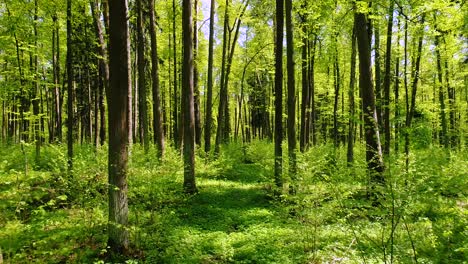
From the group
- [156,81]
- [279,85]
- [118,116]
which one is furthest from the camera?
[156,81]

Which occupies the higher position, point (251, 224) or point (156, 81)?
point (156, 81)

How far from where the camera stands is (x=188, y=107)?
32.0ft

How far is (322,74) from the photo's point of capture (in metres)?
24.1

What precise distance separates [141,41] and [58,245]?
7.95 meters

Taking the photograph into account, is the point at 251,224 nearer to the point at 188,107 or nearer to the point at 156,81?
the point at 188,107

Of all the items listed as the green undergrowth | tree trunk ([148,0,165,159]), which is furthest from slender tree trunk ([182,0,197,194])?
tree trunk ([148,0,165,159])

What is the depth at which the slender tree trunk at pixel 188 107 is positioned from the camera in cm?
974

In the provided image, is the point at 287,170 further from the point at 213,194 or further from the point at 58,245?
the point at 58,245

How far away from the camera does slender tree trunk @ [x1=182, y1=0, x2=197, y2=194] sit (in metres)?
9.74

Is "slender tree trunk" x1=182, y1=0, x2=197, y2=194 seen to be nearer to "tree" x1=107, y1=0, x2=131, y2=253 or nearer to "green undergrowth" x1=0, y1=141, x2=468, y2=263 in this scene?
"green undergrowth" x1=0, y1=141, x2=468, y2=263

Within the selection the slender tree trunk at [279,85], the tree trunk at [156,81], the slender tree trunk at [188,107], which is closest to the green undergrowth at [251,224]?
the slender tree trunk at [188,107]

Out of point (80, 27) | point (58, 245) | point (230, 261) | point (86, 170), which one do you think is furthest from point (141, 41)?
point (230, 261)

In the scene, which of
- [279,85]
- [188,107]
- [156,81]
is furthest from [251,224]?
[156,81]

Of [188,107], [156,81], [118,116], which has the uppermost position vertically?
[156,81]
